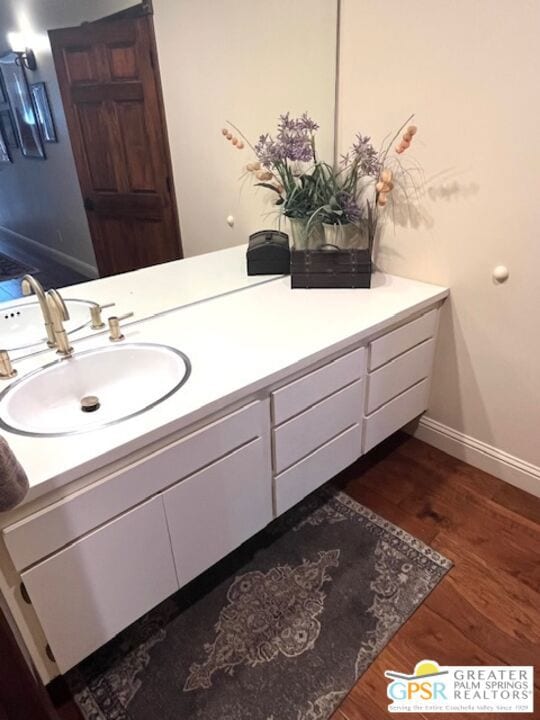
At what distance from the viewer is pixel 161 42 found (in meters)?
1.37

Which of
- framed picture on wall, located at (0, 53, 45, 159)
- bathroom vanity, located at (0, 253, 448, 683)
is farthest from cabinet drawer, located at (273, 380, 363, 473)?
framed picture on wall, located at (0, 53, 45, 159)

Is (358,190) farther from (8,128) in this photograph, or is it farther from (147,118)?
(8,128)

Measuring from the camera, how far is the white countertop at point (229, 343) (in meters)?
0.99

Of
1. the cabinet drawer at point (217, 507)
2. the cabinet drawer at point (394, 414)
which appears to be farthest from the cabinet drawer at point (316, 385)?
the cabinet drawer at point (394, 414)

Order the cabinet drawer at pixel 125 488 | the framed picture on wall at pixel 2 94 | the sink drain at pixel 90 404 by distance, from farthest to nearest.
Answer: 1. the sink drain at pixel 90 404
2. the framed picture on wall at pixel 2 94
3. the cabinet drawer at pixel 125 488

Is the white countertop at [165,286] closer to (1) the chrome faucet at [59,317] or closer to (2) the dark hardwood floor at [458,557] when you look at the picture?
(1) the chrome faucet at [59,317]

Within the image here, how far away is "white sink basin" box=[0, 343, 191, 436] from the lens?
1199mm

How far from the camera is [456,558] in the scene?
1621 mm

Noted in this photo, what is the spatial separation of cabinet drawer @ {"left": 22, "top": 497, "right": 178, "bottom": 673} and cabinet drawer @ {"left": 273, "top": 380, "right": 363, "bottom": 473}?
430 millimetres

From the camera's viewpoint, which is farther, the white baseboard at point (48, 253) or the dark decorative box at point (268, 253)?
the dark decorative box at point (268, 253)

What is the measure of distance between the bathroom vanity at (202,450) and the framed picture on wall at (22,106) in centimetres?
46

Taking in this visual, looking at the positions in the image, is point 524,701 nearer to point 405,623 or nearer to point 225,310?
point 405,623

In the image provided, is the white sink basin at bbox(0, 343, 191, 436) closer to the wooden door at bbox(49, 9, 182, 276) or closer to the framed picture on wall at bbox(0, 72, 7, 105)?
the wooden door at bbox(49, 9, 182, 276)

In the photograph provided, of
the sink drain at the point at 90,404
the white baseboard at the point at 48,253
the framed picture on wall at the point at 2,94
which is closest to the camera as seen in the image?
the framed picture on wall at the point at 2,94
